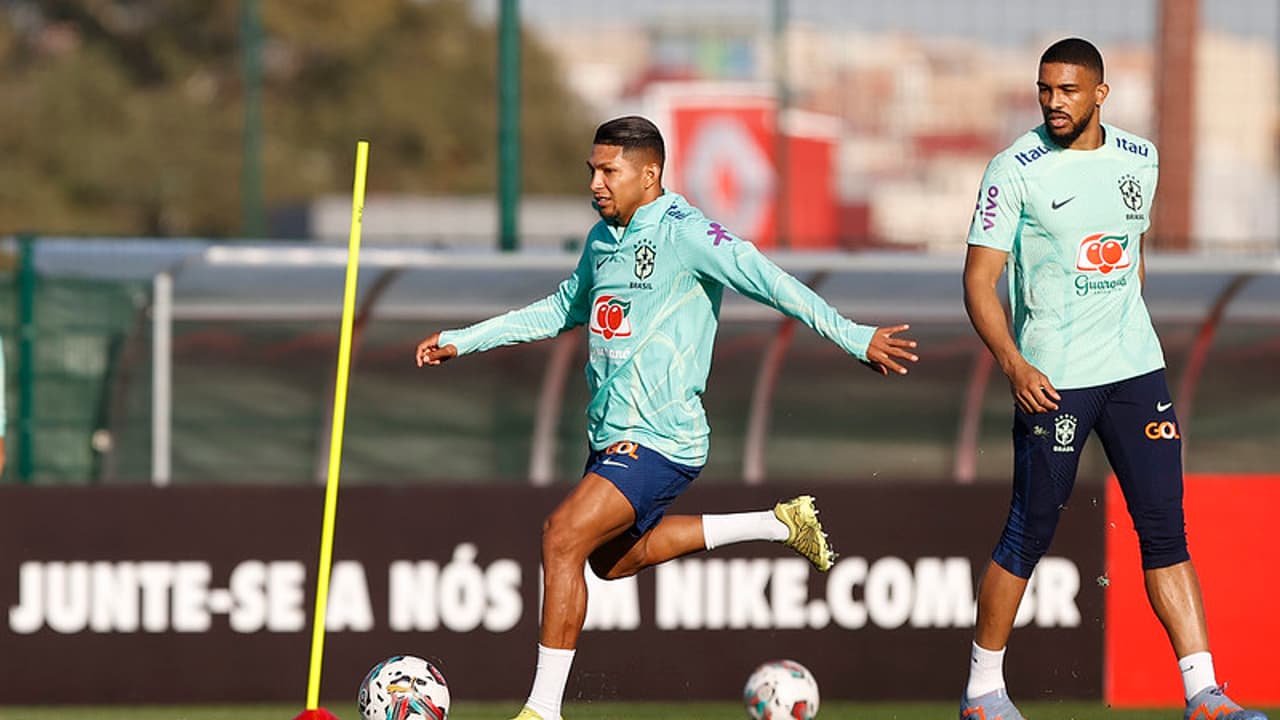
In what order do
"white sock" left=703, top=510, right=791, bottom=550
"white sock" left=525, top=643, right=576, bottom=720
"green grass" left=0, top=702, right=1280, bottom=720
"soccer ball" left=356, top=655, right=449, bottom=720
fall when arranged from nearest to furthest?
"white sock" left=525, top=643, right=576, bottom=720, "soccer ball" left=356, top=655, right=449, bottom=720, "white sock" left=703, top=510, right=791, bottom=550, "green grass" left=0, top=702, right=1280, bottom=720

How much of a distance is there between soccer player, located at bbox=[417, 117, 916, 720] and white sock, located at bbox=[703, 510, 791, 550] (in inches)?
15.3

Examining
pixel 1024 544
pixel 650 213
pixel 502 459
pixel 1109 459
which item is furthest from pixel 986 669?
pixel 502 459

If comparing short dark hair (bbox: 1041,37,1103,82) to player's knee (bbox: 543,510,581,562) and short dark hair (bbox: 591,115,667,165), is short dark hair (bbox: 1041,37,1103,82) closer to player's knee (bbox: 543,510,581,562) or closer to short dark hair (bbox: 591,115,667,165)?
short dark hair (bbox: 591,115,667,165)

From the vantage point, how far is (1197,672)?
844cm

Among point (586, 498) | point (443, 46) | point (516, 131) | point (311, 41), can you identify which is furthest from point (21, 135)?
point (586, 498)

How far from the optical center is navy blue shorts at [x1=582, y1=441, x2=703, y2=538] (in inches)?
340

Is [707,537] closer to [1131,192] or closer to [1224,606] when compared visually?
[1131,192]

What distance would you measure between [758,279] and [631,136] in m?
0.71

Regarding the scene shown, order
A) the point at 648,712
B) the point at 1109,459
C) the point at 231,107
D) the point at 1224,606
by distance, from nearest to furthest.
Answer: the point at 1109,459 → the point at 648,712 → the point at 1224,606 → the point at 231,107

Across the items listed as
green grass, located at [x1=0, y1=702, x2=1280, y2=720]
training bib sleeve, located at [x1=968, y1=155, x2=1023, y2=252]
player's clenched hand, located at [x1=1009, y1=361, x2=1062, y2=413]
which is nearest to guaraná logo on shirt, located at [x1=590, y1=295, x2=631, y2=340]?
training bib sleeve, located at [x1=968, y1=155, x2=1023, y2=252]

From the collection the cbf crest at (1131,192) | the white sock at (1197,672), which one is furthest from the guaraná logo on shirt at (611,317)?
the white sock at (1197,672)

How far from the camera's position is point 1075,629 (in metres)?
12.6

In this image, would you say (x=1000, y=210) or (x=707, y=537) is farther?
(x=707, y=537)

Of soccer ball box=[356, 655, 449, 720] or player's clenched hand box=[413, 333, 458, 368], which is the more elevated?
player's clenched hand box=[413, 333, 458, 368]
